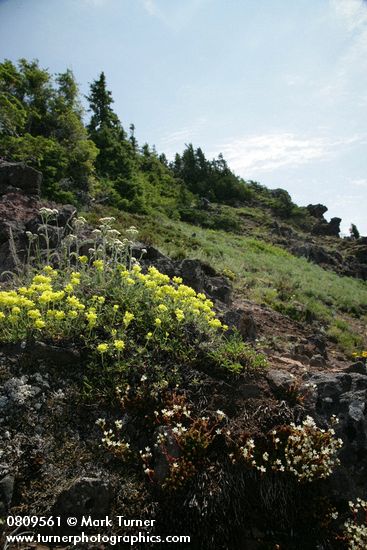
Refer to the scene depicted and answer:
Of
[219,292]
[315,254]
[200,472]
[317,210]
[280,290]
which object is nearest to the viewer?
[200,472]

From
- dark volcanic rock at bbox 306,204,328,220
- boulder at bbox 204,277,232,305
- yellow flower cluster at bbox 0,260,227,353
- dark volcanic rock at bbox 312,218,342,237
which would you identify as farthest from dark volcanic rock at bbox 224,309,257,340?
dark volcanic rock at bbox 306,204,328,220

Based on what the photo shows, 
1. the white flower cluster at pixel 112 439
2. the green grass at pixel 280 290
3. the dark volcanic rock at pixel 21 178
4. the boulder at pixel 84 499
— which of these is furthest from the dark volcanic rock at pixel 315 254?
the boulder at pixel 84 499

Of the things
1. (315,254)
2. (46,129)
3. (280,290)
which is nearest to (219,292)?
(280,290)

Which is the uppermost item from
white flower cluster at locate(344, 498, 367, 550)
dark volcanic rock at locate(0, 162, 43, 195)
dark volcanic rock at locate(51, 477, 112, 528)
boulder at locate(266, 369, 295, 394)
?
dark volcanic rock at locate(0, 162, 43, 195)

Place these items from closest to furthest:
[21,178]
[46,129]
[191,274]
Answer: [191,274] → [21,178] → [46,129]

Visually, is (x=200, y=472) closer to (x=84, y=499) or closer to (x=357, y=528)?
(x=84, y=499)

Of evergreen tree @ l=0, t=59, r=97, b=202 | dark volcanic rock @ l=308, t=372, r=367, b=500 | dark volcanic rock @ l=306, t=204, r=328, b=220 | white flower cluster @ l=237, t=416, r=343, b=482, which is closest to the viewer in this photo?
white flower cluster @ l=237, t=416, r=343, b=482

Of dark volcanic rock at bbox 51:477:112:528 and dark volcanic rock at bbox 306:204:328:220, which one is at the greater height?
dark volcanic rock at bbox 306:204:328:220

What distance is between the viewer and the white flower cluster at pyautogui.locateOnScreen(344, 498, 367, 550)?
2820mm

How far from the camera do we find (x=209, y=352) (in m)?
4.17

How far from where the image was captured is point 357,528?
9.34ft

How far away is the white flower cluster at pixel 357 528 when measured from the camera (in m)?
Answer: 2.82

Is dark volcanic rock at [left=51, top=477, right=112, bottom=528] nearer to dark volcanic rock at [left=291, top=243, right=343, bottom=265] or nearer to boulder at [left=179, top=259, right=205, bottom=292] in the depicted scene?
boulder at [left=179, top=259, right=205, bottom=292]

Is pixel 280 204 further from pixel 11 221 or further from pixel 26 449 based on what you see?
pixel 26 449
